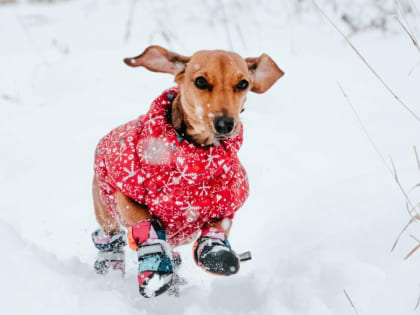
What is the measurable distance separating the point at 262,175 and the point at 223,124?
127 centimetres

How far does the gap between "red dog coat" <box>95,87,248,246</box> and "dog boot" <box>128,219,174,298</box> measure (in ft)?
0.40

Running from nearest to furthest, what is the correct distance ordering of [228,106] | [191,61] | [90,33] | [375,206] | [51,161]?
[228,106] < [191,61] < [375,206] < [51,161] < [90,33]

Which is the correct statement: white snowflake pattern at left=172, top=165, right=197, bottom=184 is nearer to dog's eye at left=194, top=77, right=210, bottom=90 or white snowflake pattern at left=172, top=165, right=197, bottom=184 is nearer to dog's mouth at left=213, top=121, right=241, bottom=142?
dog's mouth at left=213, top=121, right=241, bottom=142

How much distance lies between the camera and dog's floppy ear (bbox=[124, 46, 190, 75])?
201cm

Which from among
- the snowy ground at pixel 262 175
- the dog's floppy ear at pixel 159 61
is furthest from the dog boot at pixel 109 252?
the dog's floppy ear at pixel 159 61

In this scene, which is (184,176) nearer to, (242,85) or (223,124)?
(223,124)

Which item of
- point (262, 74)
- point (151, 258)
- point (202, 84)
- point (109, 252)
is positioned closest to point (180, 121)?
point (202, 84)

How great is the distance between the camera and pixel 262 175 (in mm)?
2941

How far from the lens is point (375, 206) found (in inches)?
90.5

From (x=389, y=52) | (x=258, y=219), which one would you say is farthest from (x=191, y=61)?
(x=389, y=52)

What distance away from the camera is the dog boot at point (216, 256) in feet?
5.40

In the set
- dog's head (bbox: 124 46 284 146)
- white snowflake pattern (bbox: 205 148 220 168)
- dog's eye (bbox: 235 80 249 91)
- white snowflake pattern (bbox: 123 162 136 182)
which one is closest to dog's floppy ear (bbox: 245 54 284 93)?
dog's head (bbox: 124 46 284 146)

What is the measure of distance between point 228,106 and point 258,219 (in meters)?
1.02

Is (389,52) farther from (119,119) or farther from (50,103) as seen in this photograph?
(50,103)
